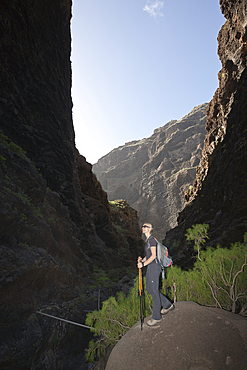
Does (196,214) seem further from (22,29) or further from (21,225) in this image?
(22,29)

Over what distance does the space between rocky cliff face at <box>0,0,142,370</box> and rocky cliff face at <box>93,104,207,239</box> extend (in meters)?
46.6

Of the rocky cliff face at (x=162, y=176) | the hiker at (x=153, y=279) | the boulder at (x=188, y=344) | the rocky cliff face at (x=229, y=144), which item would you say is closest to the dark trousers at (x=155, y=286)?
the hiker at (x=153, y=279)

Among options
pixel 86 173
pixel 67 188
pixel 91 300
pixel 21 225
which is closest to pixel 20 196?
pixel 21 225

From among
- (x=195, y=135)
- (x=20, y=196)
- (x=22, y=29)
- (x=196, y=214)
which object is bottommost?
(x=196, y=214)

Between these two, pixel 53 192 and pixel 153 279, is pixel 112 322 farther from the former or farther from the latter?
pixel 53 192

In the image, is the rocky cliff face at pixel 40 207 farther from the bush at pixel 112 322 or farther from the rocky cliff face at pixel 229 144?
the rocky cliff face at pixel 229 144

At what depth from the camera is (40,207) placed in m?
10.6

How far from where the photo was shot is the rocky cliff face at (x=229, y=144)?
40.9ft

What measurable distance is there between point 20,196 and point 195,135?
87516mm

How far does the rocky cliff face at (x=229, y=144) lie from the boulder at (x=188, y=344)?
29.0 feet

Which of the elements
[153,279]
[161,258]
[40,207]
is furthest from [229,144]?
[40,207]

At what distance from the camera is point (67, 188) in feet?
55.4

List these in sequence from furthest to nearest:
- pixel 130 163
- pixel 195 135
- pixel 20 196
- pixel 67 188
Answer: pixel 130 163, pixel 195 135, pixel 67 188, pixel 20 196

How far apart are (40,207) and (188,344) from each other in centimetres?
984
